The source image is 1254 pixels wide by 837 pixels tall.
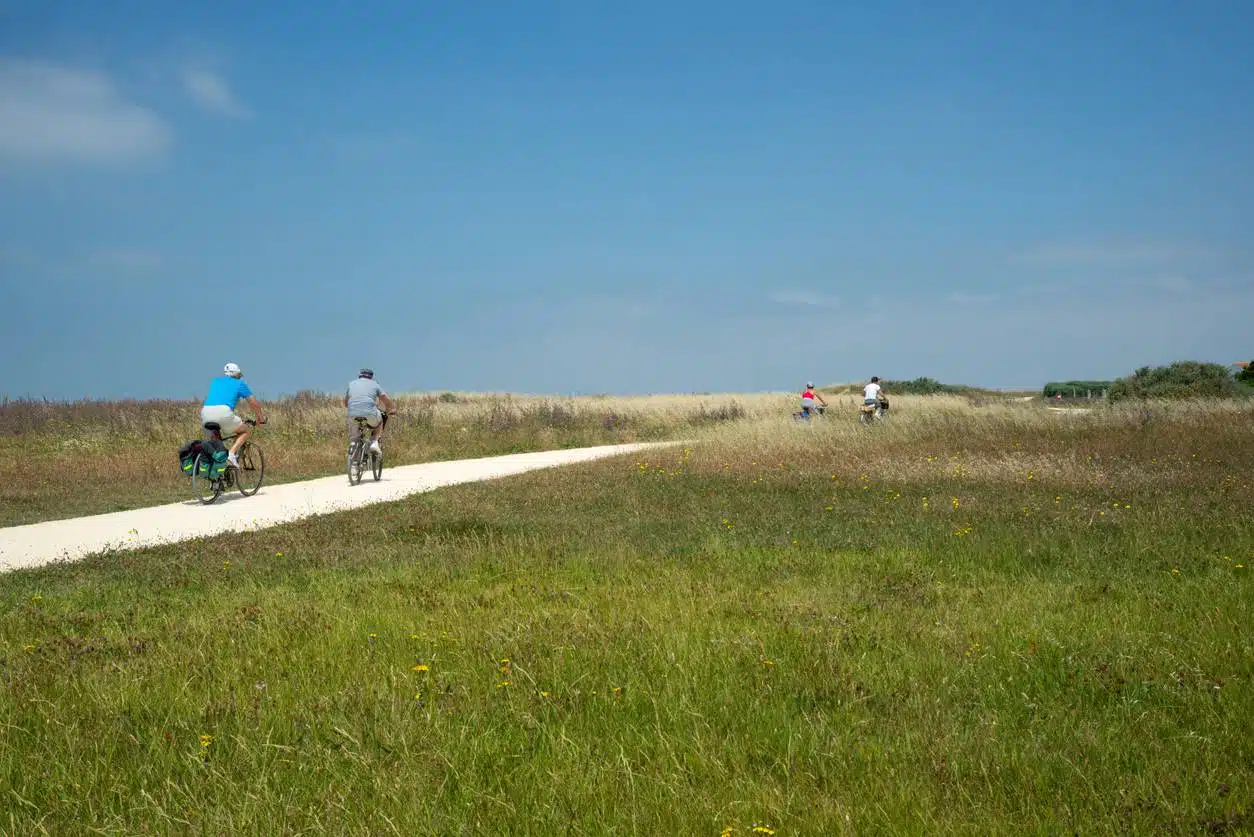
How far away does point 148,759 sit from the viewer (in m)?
4.84

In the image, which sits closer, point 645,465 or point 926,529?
point 926,529

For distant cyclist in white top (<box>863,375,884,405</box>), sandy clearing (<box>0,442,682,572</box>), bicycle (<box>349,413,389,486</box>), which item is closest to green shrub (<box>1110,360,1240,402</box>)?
distant cyclist in white top (<box>863,375,884,405</box>)

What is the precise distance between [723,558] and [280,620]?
4.48 meters

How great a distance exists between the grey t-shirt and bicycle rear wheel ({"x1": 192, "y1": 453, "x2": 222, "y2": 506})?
3.07m

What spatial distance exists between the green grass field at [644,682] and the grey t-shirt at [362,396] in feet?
24.6

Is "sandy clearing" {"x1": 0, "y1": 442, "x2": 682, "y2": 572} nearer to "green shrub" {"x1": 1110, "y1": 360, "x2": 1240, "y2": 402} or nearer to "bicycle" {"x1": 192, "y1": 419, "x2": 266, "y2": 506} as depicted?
"bicycle" {"x1": 192, "y1": 419, "x2": 266, "y2": 506}

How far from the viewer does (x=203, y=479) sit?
17562mm

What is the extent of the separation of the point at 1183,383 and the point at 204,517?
38600 millimetres

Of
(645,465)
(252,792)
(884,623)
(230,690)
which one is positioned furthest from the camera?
(645,465)

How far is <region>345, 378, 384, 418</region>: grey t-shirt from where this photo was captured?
1964 centimetres

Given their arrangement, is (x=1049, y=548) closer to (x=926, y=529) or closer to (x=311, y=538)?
(x=926, y=529)

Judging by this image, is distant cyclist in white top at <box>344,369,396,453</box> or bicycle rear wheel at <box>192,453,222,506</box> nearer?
bicycle rear wheel at <box>192,453,222,506</box>

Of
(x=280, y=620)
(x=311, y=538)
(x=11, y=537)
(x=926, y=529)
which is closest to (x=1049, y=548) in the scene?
(x=926, y=529)

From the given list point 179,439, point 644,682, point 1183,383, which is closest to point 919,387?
point 1183,383
